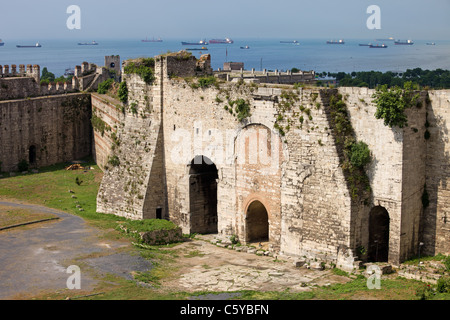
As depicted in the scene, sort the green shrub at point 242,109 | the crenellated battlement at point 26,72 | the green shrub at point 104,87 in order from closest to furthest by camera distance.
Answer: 1. the green shrub at point 242,109
2. the crenellated battlement at point 26,72
3. the green shrub at point 104,87

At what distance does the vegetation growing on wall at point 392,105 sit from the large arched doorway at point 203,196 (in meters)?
8.80

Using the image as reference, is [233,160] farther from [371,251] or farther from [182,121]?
[371,251]

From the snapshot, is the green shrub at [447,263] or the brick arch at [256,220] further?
the brick arch at [256,220]

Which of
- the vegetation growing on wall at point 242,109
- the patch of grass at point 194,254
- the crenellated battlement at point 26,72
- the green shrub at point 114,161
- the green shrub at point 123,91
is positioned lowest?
the patch of grass at point 194,254

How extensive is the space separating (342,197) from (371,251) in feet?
8.35

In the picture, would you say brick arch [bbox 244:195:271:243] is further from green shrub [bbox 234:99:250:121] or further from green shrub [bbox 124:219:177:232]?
green shrub [bbox 234:99:250:121]

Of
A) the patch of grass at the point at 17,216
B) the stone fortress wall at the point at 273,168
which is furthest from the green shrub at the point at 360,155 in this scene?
the patch of grass at the point at 17,216

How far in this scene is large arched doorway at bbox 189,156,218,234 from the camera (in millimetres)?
29094

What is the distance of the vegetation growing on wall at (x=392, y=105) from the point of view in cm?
2214

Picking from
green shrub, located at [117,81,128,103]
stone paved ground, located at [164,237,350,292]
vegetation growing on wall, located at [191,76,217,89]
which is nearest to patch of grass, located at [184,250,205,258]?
stone paved ground, located at [164,237,350,292]

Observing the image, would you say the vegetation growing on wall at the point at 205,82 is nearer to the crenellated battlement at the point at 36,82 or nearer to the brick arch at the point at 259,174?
the brick arch at the point at 259,174

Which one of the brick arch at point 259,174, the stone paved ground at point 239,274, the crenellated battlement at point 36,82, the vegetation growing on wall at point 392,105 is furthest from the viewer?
the crenellated battlement at point 36,82

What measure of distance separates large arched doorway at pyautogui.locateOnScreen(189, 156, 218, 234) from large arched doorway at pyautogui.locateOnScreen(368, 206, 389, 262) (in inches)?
307
